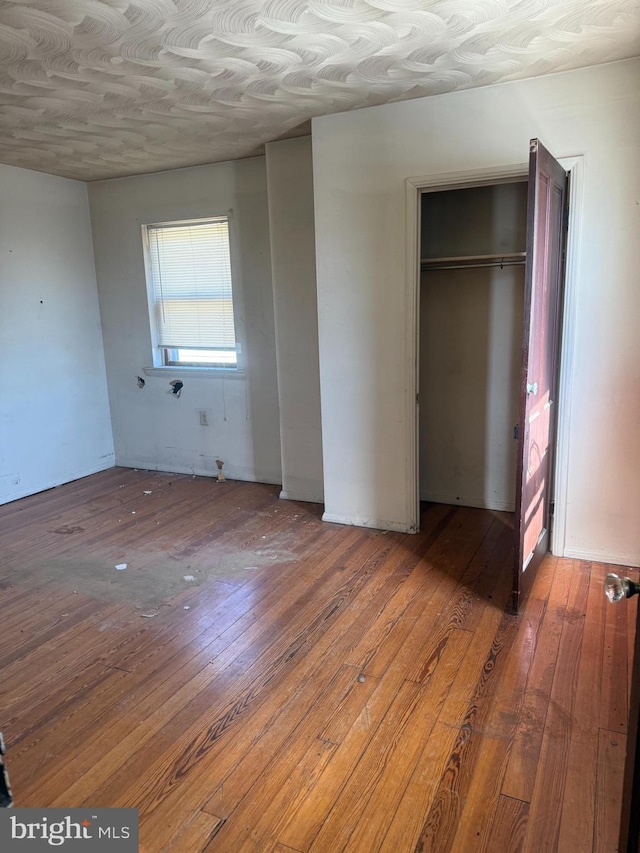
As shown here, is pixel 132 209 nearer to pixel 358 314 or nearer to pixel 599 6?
pixel 358 314

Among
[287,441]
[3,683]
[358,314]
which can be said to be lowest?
[3,683]

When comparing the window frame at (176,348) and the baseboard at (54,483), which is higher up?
the window frame at (176,348)

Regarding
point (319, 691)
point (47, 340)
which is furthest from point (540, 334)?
point (47, 340)

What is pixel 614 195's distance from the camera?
2.87 meters

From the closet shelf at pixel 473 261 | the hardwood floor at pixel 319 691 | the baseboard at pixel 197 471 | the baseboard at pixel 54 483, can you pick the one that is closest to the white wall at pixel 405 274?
the hardwood floor at pixel 319 691

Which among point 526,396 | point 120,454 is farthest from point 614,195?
point 120,454

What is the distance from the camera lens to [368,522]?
384 cm

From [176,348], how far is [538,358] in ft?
11.1

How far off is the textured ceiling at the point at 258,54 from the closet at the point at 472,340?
0.93 metres

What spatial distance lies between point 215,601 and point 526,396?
183 cm

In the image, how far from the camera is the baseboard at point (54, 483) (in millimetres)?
4638

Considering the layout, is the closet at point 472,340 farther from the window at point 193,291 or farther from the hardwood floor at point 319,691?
the window at point 193,291

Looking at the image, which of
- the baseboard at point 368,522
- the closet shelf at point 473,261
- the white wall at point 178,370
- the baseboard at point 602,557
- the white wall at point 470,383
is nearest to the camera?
the baseboard at point 602,557

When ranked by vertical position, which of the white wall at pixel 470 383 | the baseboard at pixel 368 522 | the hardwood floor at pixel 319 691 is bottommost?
the hardwood floor at pixel 319 691
